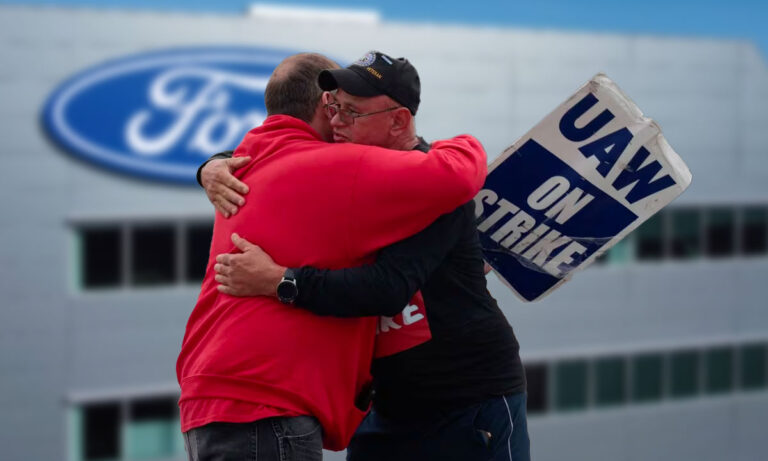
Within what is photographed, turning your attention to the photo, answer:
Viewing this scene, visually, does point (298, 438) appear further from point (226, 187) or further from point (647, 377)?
point (647, 377)

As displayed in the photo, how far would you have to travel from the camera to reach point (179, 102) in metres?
13.7

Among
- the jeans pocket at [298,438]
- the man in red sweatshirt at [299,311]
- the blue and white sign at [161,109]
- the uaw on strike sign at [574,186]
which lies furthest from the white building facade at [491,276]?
the jeans pocket at [298,438]

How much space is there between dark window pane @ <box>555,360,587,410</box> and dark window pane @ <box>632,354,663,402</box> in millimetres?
1332

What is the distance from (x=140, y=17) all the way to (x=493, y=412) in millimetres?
12923

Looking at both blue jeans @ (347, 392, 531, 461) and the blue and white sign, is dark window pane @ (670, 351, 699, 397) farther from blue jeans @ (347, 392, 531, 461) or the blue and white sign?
blue jeans @ (347, 392, 531, 461)

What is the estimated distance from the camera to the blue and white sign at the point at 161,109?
13.4 metres

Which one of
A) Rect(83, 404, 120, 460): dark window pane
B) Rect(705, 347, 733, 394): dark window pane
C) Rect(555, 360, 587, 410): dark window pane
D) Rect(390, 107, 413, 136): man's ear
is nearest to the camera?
Rect(390, 107, 413, 136): man's ear

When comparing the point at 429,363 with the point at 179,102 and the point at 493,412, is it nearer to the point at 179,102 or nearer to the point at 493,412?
the point at 493,412

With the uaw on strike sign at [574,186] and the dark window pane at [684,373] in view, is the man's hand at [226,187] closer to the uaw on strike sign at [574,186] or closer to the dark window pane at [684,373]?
the uaw on strike sign at [574,186]

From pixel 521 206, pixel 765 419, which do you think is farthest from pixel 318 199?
pixel 765 419

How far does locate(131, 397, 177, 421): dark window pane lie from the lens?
14398 mm

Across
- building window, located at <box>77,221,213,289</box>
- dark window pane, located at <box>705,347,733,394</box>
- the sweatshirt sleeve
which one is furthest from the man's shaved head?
dark window pane, located at <box>705,347,733,394</box>

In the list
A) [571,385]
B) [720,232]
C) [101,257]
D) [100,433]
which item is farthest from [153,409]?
[720,232]

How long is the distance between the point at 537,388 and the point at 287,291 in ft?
52.9
